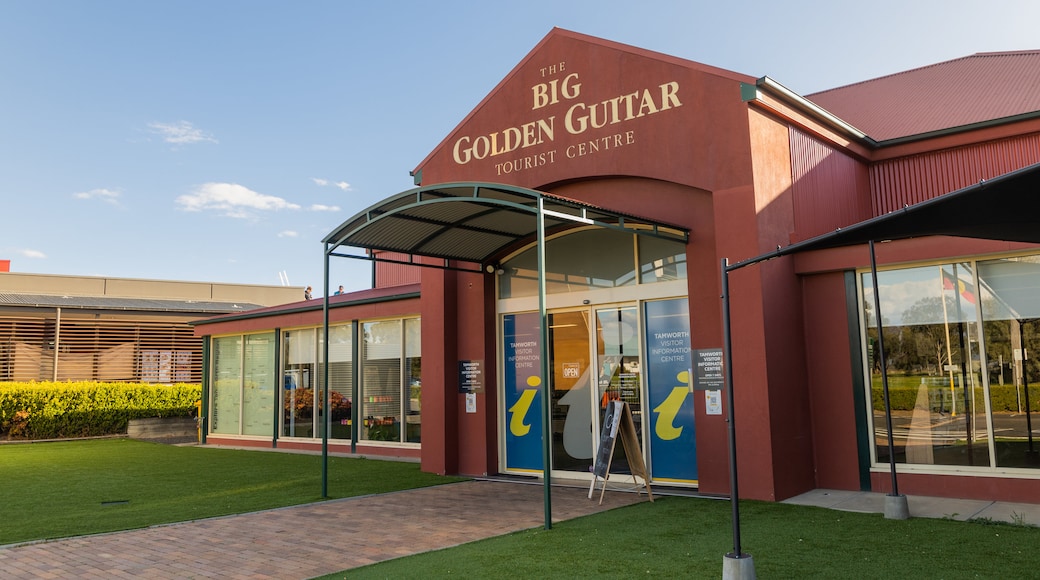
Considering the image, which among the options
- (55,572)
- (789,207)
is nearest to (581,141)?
(789,207)

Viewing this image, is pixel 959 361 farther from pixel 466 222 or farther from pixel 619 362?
pixel 466 222

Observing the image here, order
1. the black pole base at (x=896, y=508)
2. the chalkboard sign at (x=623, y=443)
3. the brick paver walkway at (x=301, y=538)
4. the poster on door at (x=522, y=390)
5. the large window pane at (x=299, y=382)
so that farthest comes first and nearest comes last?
the large window pane at (x=299, y=382) → the poster on door at (x=522, y=390) → the chalkboard sign at (x=623, y=443) → the black pole base at (x=896, y=508) → the brick paver walkway at (x=301, y=538)

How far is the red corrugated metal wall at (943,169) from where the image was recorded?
35.0 feet

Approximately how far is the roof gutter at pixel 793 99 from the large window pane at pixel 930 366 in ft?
8.25

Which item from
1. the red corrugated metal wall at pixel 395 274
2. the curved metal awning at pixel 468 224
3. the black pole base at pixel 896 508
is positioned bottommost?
the black pole base at pixel 896 508

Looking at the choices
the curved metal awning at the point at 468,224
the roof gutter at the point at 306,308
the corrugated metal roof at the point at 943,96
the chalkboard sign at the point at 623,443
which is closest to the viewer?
the curved metal awning at the point at 468,224

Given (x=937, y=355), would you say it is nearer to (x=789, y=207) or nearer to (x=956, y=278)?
(x=956, y=278)

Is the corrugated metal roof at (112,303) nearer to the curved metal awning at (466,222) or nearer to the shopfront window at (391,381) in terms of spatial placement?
the shopfront window at (391,381)

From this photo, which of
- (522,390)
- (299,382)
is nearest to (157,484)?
(299,382)

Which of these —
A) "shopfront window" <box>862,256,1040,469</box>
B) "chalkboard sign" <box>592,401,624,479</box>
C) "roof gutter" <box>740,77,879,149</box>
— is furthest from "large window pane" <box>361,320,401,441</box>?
"shopfront window" <box>862,256,1040,469</box>

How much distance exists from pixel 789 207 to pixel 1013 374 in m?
3.23

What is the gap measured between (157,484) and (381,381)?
4739 mm

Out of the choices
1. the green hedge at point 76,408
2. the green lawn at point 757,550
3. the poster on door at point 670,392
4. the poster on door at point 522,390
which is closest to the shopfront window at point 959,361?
the green lawn at point 757,550

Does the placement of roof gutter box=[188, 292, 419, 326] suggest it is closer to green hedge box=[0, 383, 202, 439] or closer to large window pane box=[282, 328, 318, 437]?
large window pane box=[282, 328, 318, 437]
